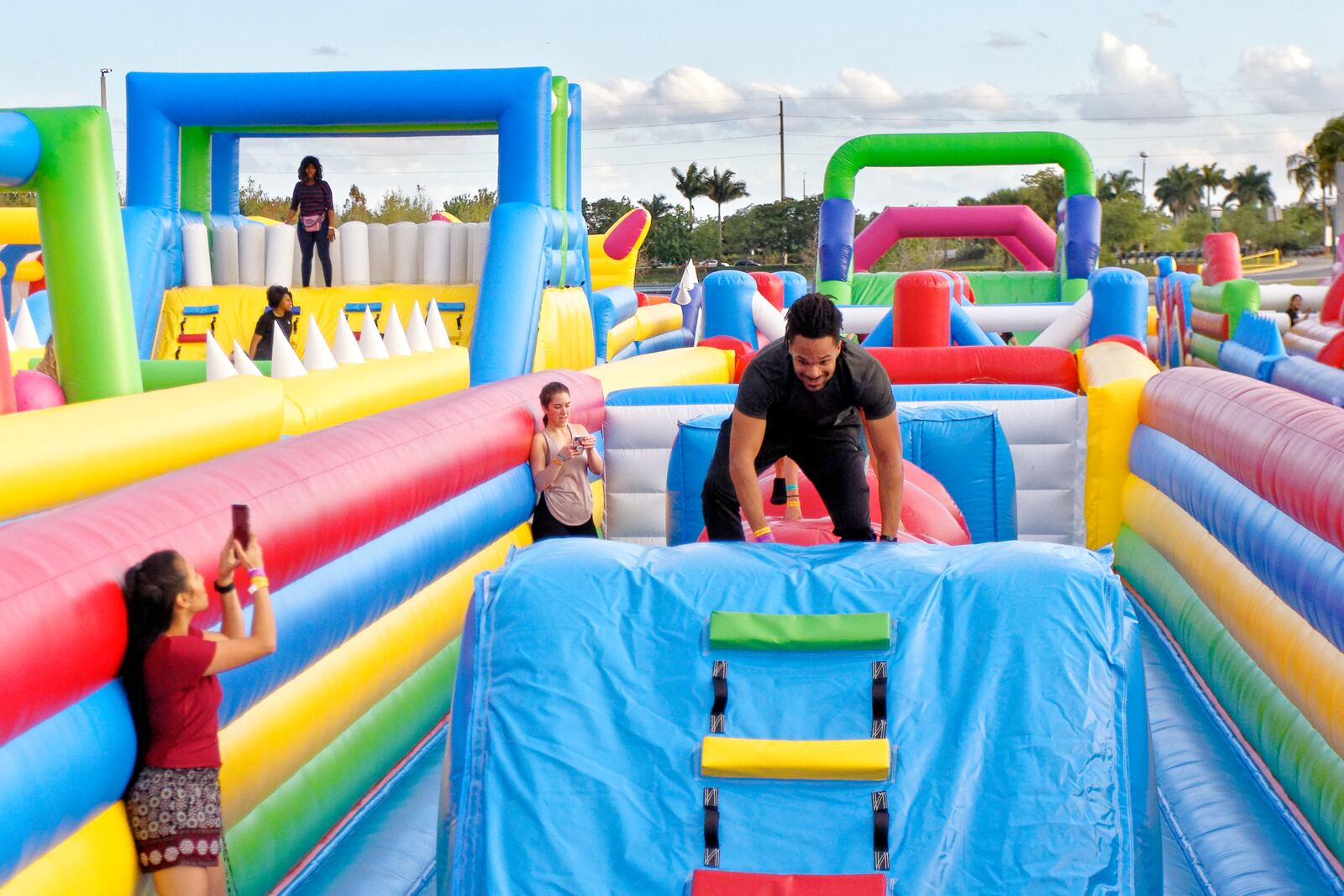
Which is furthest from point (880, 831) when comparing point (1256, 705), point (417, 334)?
point (417, 334)

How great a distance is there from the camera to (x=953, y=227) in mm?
16578

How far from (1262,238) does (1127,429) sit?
58829 mm

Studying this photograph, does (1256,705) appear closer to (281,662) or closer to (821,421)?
(821,421)

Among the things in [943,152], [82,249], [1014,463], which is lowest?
[1014,463]

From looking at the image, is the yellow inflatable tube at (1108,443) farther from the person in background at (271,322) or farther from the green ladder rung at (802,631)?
the person in background at (271,322)

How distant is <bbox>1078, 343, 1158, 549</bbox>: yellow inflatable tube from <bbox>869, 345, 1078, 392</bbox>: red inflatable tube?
70 centimetres

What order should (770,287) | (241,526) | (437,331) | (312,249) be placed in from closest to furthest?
(241,526)
(437,331)
(312,249)
(770,287)

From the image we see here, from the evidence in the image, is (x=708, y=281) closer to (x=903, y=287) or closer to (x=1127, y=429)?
(x=903, y=287)

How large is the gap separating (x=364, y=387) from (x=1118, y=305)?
5.74m

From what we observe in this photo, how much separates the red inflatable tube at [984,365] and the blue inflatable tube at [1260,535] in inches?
57.4

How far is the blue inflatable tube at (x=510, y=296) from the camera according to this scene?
21.4 ft

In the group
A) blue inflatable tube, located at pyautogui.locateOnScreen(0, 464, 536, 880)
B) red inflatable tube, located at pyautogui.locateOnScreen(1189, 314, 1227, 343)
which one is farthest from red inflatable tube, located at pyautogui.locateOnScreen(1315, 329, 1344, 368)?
blue inflatable tube, located at pyautogui.locateOnScreen(0, 464, 536, 880)

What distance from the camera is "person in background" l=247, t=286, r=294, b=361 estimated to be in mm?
6133

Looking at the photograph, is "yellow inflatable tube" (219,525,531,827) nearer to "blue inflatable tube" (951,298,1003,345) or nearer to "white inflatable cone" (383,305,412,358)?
"white inflatable cone" (383,305,412,358)
